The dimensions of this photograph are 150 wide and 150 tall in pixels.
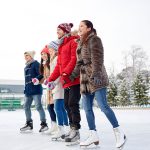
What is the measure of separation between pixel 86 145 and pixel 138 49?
54633 millimetres

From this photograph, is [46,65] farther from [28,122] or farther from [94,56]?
[94,56]

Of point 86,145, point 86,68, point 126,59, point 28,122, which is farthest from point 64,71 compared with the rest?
point 126,59

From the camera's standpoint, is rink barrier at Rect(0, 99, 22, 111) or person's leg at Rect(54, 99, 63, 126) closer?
person's leg at Rect(54, 99, 63, 126)

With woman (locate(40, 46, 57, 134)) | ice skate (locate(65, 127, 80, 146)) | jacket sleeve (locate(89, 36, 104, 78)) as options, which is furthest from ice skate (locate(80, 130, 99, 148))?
woman (locate(40, 46, 57, 134))

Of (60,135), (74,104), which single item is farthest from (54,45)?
(60,135)

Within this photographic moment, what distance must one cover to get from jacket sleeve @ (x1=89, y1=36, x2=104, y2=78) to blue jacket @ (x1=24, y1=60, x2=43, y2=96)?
2595 millimetres

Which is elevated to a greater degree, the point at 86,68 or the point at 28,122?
the point at 86,68

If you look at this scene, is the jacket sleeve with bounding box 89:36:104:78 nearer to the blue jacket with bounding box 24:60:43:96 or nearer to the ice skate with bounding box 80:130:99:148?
the ice skate with bounding box 80:130:99:148

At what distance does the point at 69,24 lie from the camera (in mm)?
5289

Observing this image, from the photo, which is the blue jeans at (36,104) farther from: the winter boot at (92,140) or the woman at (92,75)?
the winter boot at (92,140)

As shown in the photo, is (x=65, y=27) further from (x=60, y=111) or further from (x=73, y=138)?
(x=73, y=138)

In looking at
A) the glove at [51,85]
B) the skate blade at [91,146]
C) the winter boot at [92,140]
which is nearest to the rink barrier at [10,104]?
the glove at [51,85]

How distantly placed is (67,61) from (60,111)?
32.3 inches

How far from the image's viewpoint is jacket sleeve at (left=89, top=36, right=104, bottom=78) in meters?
4.16
